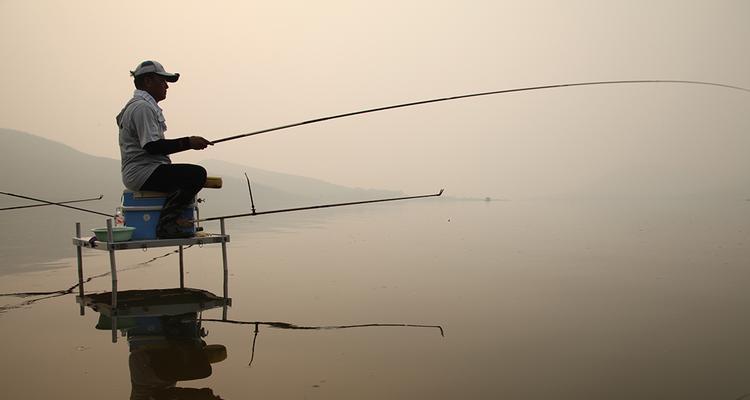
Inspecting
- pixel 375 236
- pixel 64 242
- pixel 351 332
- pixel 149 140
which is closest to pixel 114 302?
pixel 149 140

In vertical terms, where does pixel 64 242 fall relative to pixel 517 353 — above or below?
above

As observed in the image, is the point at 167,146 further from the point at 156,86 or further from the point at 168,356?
the point at 168,356

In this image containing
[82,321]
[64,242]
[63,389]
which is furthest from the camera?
[64,242]

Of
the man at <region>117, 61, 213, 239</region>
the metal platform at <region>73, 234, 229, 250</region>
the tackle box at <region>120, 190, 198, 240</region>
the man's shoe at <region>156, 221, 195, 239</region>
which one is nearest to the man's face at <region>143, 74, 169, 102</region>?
the man at <region>117, 61, 213, 239</region>

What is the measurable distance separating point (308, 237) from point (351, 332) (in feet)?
23.5

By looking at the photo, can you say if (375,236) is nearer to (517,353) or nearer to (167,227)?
(167,227)

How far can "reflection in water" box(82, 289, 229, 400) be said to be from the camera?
119 inches

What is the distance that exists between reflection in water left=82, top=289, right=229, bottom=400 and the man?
1.71 ft

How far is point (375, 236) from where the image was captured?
454 inches

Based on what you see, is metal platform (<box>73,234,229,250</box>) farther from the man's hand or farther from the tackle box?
the man's hand

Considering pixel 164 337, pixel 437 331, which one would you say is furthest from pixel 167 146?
pixel 437 331

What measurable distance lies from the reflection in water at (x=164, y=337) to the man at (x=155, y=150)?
0.52 meters

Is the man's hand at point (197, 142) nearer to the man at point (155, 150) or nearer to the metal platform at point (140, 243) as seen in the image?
the man at point (155, 150)

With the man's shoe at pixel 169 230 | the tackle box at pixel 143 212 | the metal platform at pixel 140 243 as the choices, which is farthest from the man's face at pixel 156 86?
the metal platform at pixel 140 243
